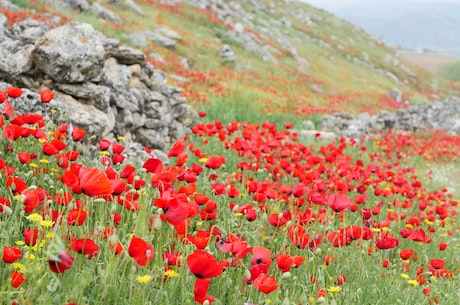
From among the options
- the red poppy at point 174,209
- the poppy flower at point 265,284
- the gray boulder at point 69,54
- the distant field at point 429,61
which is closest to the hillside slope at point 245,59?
the gray boulder at point 69,54

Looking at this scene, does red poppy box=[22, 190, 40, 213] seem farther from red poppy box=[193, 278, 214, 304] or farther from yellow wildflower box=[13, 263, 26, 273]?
red poppy box=[193, 278, 214, 304]

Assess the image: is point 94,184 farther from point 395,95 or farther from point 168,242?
point 395,95

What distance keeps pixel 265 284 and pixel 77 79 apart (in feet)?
14.3

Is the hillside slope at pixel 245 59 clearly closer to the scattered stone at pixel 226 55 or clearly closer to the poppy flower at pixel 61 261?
the scattered stone at pixel 226 55

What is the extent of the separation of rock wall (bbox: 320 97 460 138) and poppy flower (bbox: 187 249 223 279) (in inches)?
461

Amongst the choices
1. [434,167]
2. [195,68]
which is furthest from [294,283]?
[195,68]

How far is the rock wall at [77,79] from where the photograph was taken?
209 inches

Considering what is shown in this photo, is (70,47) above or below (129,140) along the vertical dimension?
above

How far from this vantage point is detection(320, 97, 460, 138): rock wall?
46.1 feet

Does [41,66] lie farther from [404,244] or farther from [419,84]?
[419,84]

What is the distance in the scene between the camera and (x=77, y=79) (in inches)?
220

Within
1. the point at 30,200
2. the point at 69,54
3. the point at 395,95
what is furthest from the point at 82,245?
the point at 395,95

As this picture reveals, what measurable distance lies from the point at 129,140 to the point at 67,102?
4.23 ft

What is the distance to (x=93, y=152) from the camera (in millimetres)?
4938
